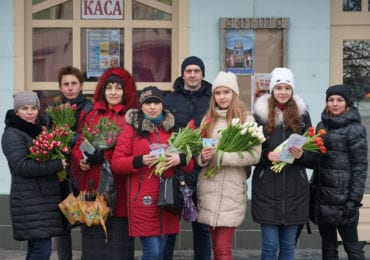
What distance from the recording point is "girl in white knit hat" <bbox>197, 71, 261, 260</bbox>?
567 cm

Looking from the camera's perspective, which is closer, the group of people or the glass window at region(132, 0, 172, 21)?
the group of people

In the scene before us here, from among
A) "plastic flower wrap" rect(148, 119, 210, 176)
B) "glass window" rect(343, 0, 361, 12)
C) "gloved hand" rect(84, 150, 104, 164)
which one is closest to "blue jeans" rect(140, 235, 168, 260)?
"plastic flower wrap" rect(148, 119, 210, 176)

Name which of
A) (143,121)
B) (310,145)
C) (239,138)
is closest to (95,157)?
(143,121)

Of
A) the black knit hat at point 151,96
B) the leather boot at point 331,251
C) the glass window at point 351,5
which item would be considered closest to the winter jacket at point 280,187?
the leather boot at point 331,251

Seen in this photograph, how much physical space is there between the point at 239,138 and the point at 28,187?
5.56 ft

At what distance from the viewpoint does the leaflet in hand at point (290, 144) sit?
219 inches

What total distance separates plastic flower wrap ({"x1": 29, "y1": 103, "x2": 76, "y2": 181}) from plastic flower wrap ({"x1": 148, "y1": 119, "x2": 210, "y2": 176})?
30.4 inches

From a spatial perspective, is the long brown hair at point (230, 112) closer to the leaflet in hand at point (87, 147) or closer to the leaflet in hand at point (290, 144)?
the leaflet in hand at point (290, 144)

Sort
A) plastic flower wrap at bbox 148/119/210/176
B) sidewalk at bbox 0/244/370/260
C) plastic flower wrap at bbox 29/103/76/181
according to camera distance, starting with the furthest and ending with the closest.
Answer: sidewalk at bbox 0/244/370/260
plastic flower wrap at bbox 29/103/76/181
plastic flower wrap at bbox 148/119/210/176

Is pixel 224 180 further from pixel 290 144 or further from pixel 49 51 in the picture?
pixel 49 51

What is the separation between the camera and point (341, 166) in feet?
19.3

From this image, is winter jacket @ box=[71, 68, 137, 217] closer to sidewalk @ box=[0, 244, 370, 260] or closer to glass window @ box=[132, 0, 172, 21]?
sidewalk @ box=[0, 244, 370, 260]

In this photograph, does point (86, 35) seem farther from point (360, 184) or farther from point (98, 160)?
point (360, 184)

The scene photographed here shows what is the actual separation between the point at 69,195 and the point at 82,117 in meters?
0.70
